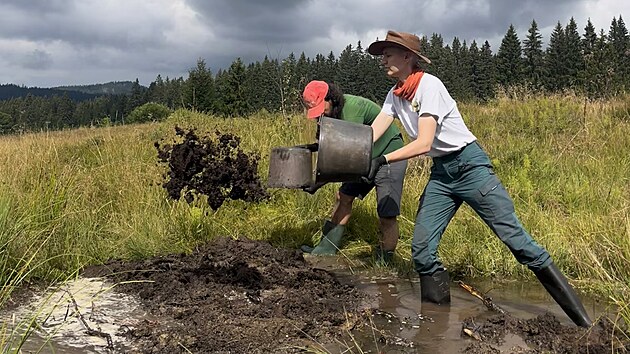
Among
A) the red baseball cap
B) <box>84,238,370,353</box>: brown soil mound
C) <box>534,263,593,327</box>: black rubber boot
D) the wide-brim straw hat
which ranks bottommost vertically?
<box>84,238,370,353</box>: brown soil mound

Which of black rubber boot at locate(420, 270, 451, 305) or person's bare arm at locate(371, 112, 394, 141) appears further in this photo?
person's bare arm at locate(371, 112, 394, 141)

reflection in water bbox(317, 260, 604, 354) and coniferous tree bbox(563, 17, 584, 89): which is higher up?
coniferous tree bbox(563, 17, 584, 89)

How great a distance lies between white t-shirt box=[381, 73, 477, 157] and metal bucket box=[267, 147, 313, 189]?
3.06ft

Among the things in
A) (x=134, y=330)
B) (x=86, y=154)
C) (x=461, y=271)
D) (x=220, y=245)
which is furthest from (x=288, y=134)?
(x=134, y=330)

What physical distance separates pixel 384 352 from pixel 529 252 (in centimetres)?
113

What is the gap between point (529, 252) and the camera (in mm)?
3547

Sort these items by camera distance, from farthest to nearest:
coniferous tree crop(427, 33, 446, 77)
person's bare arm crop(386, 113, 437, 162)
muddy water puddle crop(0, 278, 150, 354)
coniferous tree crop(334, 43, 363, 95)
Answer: coniferous tree crop(334, 43, 363, 95)
coniferous tree crop(427, 33, 446, 77)
person's bare arm crop(386, 113, 437, 162)
muddy water puddle crop(0, 278, 150, 354)

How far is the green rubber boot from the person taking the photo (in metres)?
5.55

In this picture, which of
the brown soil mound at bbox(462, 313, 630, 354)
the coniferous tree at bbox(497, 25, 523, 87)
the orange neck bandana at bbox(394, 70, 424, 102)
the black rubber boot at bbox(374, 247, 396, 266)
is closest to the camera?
the brown soil mound at bbox(462, 313, 630, 354)

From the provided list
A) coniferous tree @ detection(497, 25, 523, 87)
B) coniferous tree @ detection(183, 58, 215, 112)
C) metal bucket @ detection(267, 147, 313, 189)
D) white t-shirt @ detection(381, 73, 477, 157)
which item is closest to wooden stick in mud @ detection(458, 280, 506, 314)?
white t-shirt @ detection(381, 73, 477, 157)

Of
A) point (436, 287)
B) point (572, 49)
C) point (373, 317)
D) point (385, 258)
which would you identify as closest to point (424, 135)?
point (436, 287)

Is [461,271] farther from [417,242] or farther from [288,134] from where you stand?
[288,134]

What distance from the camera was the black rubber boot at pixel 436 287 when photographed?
402 cm

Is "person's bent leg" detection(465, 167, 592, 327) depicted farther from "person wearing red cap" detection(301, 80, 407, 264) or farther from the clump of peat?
the clump of peat
